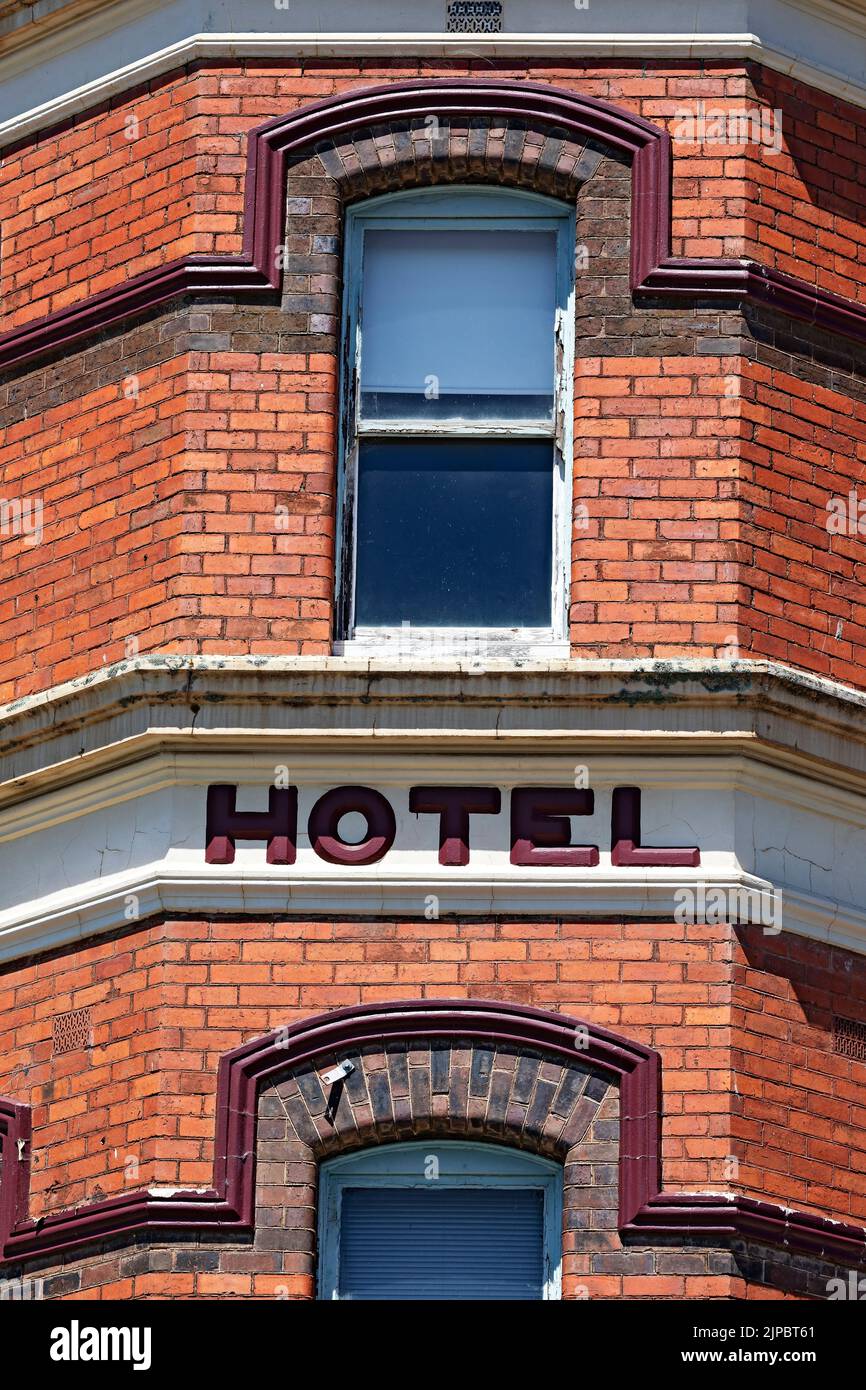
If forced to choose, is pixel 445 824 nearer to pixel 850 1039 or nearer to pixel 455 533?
pixel 455 533

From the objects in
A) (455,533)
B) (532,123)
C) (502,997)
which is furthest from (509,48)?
(502,997)

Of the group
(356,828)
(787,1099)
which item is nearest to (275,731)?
(356,828)

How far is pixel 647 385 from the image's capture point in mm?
12398

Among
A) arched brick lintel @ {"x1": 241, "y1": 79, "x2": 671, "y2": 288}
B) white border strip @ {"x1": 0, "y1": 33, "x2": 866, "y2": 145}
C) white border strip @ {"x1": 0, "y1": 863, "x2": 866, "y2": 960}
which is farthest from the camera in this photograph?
white border strip @ {"x1": 0, "y1": 33, "x2": 866, "y2": 145}

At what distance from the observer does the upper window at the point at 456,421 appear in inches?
488

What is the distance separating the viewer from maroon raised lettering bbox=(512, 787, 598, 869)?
463 inches

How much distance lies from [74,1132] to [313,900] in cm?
123

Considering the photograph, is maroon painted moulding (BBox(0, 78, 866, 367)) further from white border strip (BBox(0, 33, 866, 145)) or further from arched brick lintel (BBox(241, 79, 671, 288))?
white border strip (BBox(0, 33, 866, 145))

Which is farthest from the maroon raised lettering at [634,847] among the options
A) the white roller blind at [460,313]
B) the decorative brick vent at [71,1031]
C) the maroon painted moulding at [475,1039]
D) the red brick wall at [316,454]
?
the decorative brick vent at [71,1031]

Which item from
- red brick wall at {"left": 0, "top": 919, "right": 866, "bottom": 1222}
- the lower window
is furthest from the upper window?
the lower window

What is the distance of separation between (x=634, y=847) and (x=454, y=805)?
699 millimetres

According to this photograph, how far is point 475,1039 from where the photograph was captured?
1143 cm

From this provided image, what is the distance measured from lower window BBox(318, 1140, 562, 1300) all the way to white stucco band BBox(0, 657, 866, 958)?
36.4 inches
